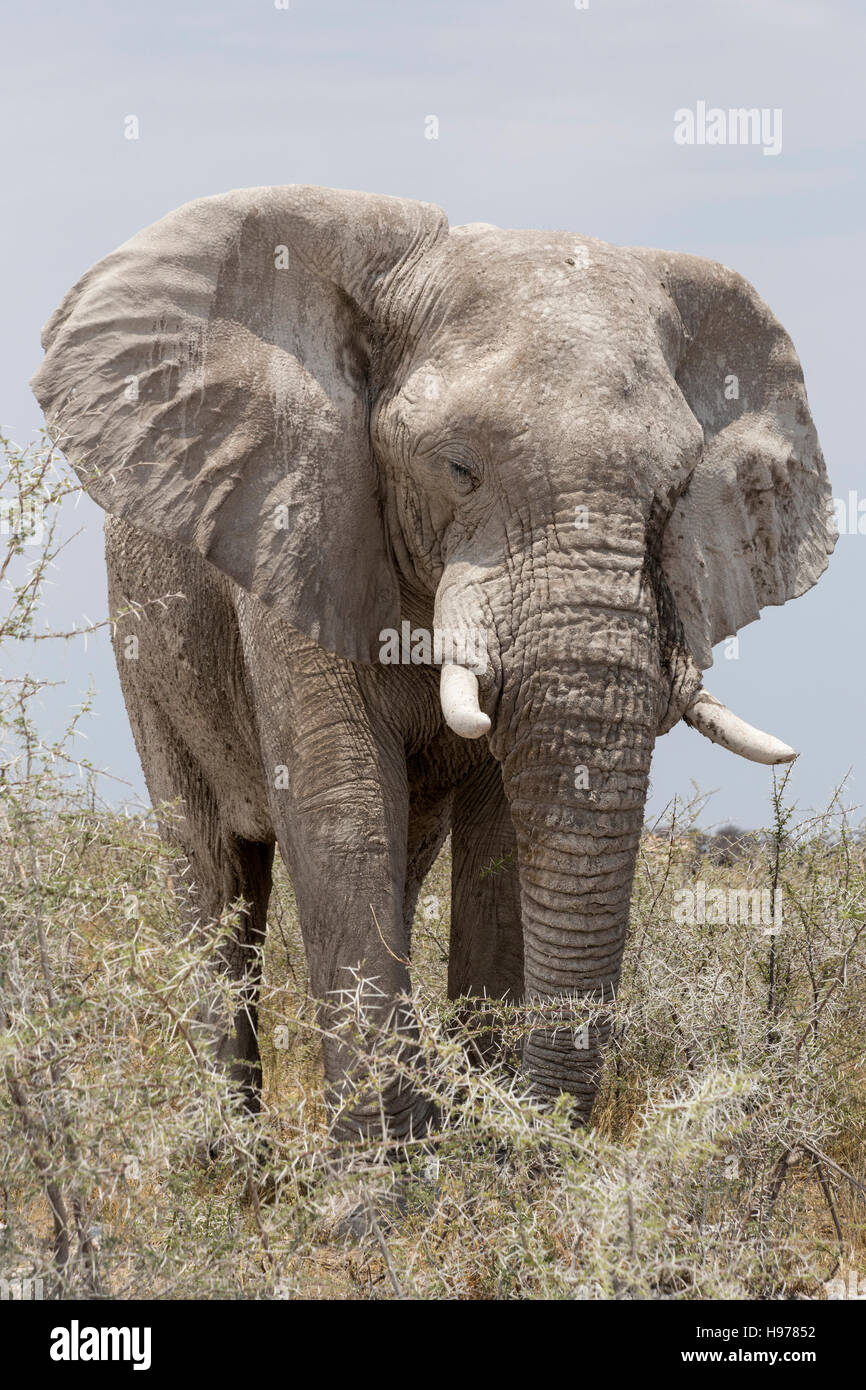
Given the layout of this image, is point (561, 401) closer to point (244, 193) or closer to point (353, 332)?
point (353, 332)

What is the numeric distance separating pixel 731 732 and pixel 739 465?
3.70ft

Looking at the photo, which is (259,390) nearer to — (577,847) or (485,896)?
(577,847)

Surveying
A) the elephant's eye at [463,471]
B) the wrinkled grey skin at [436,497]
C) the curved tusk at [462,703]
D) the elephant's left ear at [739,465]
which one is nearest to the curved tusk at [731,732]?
the wrinkled grey skin at [436,497]

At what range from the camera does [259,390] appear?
5.70m

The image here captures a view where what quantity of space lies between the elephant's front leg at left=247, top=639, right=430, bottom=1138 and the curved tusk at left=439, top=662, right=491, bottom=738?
27.2 inches

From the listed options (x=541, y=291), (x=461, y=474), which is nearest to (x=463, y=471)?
(x=461, y=474)

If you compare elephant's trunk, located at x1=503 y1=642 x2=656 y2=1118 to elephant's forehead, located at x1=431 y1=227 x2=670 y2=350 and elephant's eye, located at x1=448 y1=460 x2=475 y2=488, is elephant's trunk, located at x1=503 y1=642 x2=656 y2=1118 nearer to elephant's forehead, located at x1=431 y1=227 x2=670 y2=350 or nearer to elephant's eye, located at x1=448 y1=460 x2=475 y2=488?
elephant's eye, located at x1=448 y1=460 x2=475 y2=488

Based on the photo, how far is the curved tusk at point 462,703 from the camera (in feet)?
16.2

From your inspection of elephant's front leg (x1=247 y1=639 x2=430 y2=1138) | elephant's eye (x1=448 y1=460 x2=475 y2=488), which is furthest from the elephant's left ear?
elephant's front leg (x1=247 y1=639 x2=430 y2=1138)

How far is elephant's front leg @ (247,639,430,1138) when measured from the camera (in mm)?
5695

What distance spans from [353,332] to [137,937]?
89.7 inches

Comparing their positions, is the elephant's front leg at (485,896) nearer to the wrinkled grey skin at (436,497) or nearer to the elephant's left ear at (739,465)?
the wrinkled grey skin at (436,497)
